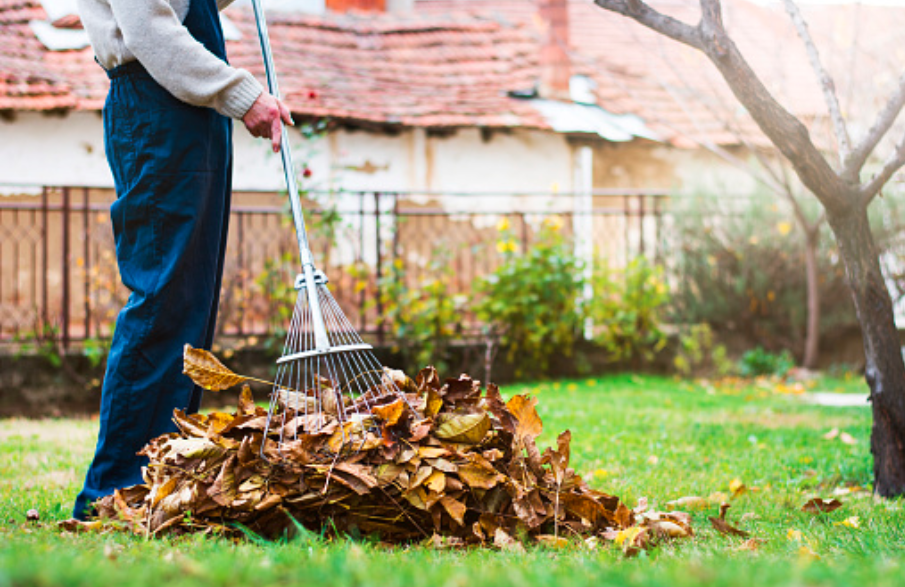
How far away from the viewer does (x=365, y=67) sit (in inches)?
419

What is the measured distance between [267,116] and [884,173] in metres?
2.12

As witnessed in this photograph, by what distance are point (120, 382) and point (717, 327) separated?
6.73m

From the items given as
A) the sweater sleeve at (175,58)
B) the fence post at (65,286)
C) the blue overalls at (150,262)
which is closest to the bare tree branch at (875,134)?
the sweater sleeve at (175,58)

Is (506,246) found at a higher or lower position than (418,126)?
lower

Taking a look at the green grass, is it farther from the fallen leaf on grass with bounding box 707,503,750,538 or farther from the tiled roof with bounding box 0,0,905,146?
the tiled roof with bounding box 0,0,905,146

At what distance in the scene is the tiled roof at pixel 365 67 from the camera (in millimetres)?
9070

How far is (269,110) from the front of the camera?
2.46m

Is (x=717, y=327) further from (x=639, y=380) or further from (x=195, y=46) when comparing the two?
(x=195, y=46)

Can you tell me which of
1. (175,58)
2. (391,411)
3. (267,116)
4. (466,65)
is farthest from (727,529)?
(466,65)

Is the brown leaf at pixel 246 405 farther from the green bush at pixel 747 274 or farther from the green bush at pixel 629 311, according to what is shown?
the green bush at pixel 747 274

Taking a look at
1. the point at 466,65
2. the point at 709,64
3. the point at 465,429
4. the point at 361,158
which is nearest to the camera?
the point at 465,429

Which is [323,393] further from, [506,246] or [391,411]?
[506,246]

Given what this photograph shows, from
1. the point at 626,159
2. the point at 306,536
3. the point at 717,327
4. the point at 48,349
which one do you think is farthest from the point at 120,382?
the point at 626,159

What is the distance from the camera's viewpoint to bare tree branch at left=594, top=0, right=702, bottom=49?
2857 mm
